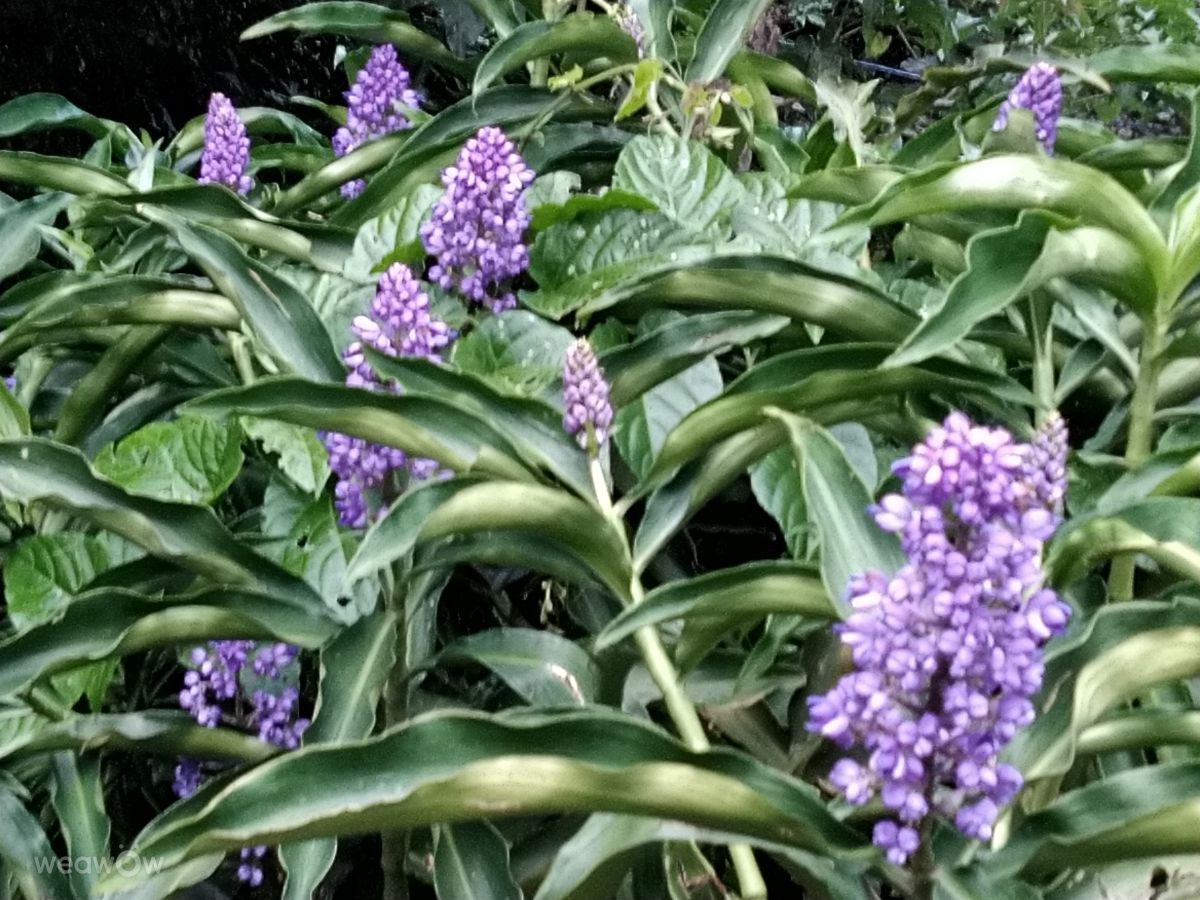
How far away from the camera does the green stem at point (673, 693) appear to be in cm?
68

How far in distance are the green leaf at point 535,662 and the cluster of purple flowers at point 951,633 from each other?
12.8 inches

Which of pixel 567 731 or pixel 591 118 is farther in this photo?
pixel 591 118

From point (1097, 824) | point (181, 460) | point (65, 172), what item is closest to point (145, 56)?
point (65, 172)

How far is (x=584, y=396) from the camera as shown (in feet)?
2.39

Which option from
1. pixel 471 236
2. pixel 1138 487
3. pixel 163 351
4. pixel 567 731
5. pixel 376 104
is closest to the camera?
pixel 567 731

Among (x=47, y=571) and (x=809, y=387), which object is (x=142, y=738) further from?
(x=809, y=387)

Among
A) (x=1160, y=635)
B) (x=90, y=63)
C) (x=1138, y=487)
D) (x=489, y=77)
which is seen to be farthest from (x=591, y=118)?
(x=90, y=63)

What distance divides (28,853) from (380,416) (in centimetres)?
45

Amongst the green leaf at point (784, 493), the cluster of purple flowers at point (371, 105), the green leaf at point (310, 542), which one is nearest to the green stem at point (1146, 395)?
the green leaf at point (784, 493)

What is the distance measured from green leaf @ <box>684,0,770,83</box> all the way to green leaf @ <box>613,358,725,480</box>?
0.54 metres

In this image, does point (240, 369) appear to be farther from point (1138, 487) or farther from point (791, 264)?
point (1138, 487)

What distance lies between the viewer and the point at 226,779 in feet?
2.71

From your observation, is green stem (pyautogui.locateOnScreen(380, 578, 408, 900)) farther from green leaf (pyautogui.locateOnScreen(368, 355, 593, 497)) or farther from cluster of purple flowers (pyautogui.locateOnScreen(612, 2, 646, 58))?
cluster of purple flowers (pyautogui.locateOnScreen(612, 2, 646, 58))

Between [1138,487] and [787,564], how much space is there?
279 millimetres
